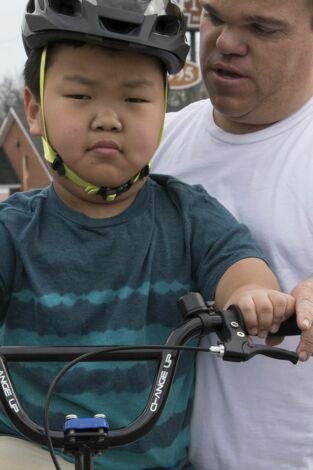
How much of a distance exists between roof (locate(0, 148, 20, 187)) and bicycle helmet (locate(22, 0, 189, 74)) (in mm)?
40364

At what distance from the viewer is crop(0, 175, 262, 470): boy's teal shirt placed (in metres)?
2.83

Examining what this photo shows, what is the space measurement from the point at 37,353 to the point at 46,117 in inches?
38.6

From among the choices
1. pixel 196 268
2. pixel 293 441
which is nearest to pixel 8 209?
pixel 196 268

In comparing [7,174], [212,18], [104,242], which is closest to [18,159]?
[7,174]

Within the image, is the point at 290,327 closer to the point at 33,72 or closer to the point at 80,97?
the point at 80,97

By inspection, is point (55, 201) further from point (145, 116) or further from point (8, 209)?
point (145, 116)

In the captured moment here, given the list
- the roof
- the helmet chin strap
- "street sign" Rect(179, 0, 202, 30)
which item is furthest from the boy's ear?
the roof

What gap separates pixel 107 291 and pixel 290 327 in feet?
2.21

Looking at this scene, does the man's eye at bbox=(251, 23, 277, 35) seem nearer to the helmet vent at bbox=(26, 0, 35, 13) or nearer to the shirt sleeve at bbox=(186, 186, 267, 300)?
the shirt sleeve at bbox=(186, 186, 267, 300)

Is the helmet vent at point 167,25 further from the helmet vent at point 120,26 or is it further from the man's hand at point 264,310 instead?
the man's hand at point 264,310

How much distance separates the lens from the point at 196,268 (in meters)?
3.03

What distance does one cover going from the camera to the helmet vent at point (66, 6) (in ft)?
9.36

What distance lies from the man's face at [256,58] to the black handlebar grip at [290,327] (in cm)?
119

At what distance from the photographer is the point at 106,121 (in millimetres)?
2742
